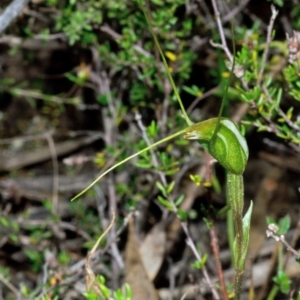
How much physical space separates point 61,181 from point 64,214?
25 cm

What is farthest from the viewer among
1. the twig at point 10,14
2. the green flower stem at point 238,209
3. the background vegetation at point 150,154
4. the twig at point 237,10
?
the twig at point 237,10

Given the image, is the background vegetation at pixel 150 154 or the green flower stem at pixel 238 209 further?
the background vegetation at pixel 150 154

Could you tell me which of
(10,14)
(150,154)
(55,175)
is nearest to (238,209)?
(150,154)

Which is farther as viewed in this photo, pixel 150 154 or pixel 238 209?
pixel 150 154

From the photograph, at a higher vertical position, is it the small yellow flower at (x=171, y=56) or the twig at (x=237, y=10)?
the twig at (x=237, y=10)

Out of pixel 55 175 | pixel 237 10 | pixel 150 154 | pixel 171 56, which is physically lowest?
pixel 55 175

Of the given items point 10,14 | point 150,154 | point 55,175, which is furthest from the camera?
point 55,175

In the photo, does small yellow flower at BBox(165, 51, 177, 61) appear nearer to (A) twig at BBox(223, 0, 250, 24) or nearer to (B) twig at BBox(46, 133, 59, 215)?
(A) twig at BBox(223, 0, 250, 24)

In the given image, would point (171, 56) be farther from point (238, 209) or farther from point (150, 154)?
point (238, 209)

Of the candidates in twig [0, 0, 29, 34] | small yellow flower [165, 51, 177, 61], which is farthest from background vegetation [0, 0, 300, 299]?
twig [0, 0, 29, 34]

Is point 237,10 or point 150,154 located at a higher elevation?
point 237,10

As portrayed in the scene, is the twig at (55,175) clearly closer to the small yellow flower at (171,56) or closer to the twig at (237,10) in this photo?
the small yellow flower at (171,56)

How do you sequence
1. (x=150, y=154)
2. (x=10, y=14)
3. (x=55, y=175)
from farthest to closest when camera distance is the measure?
(x=55, y=175)
(x=150, y=154)
(x=10, y=14)

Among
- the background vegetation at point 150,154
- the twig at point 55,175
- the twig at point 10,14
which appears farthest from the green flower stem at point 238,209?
the twig at point 55,175
